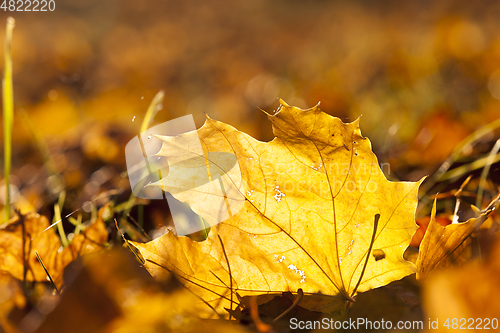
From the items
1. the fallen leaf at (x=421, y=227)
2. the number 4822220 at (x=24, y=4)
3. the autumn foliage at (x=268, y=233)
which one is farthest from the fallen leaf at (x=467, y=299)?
the number 4822220 at (x=24, y=4)

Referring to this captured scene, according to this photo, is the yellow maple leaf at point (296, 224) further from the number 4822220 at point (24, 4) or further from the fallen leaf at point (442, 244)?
the number 4822220 at point (24, 4)

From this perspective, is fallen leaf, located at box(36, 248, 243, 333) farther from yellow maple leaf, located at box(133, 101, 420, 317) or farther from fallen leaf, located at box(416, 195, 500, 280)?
fallen leaf, located at box(416, 195, 500, 280)

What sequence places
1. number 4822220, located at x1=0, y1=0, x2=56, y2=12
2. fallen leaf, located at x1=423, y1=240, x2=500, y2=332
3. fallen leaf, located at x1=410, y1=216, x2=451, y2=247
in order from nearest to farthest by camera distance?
fallen leaf, located at x1=423, y1=240, x2=500, y2=332, fallen leaf, located at x1=410, y1=216, x2=451, y2=247, number 4822220, located at x1=0, y1=0, x2=56, y2=12

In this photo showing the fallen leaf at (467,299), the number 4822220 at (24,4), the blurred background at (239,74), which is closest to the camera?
the fallen leaf at (467,299)

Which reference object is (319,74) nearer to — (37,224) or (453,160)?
(453,160)

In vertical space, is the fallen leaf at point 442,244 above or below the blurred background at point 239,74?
below

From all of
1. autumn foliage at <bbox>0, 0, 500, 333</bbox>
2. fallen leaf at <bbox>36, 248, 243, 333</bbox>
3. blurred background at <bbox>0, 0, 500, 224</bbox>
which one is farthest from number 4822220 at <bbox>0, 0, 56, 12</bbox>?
fallen leaf at <bbox>36, 248, 243, 333</bbox>
